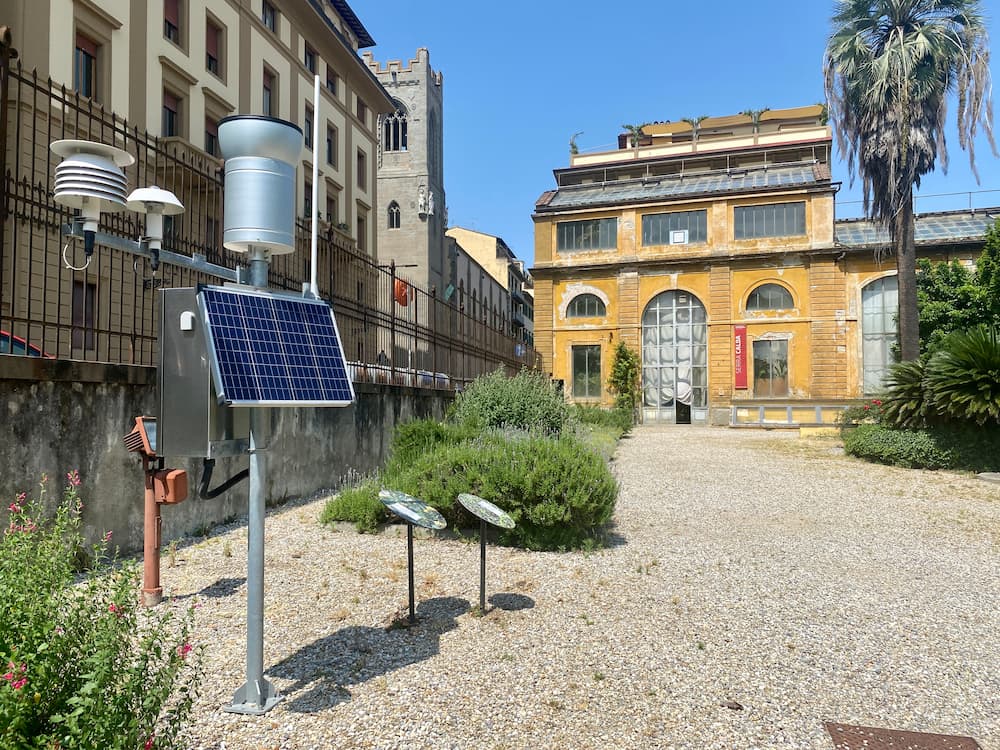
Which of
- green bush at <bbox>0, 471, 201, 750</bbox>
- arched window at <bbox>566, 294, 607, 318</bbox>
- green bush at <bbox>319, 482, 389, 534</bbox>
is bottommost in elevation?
green bush at <bbox>319, 482, 389, 534</bbox>

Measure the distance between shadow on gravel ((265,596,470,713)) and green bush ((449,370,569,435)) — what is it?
828 cm

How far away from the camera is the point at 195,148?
1958cm

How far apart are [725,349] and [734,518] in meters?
29.8

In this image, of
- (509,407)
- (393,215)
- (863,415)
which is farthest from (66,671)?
(393,215)

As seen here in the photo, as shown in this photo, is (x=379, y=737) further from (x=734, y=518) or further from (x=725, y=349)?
(x=725, y=349)

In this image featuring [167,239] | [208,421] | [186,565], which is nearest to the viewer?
[208,421]

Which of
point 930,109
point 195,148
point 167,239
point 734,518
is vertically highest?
point 930,109

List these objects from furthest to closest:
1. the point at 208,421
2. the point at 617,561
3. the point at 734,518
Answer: the point at 734,518 → the point at 617,561 → the point at 208,421

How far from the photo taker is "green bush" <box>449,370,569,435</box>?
13.5m

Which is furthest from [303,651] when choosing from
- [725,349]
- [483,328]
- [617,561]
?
[725,349]

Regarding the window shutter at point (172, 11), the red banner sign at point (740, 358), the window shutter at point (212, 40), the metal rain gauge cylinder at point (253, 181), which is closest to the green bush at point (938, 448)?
the metal rain gauge cylinder at point (253, 181)

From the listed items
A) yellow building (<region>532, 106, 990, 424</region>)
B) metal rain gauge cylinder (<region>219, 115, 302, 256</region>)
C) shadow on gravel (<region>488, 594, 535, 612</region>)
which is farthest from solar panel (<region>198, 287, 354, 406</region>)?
yellow building (<region>532, 106, 990, 424</region>)

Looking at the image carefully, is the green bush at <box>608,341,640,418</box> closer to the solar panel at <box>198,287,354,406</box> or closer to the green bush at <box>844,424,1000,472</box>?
the green bush at <box>844,424,1000,472</box>

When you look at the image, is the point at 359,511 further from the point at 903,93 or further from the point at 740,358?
the point at 740,358
